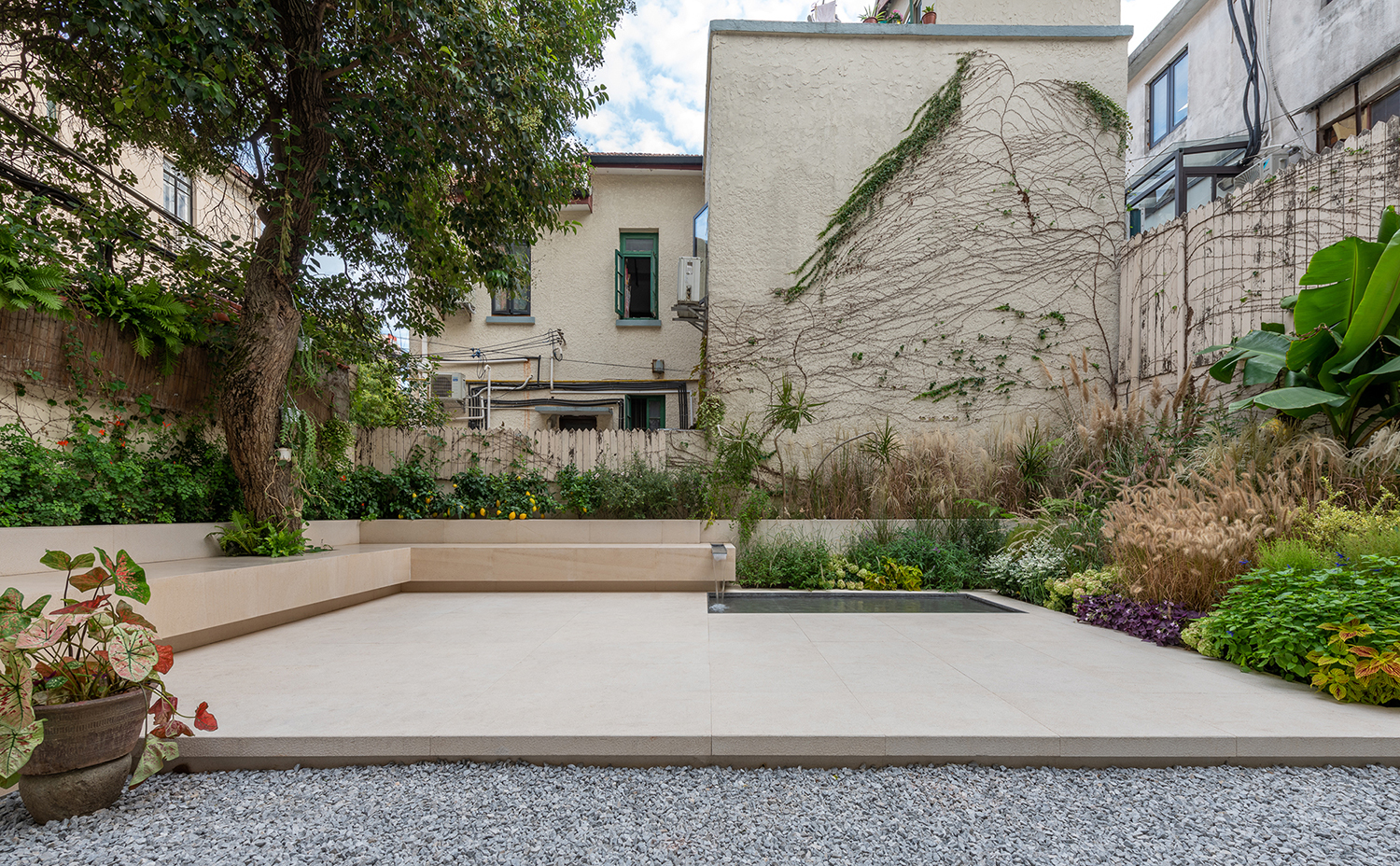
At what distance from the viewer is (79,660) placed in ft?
6.57

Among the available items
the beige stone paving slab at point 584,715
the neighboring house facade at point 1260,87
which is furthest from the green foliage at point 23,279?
the neighboring house facade at point 1260,87

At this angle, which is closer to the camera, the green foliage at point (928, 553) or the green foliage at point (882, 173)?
the green foliage at point (928, 553)

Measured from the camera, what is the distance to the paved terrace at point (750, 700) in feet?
7.20

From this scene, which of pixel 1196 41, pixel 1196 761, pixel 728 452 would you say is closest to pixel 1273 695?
pixel 1196 761

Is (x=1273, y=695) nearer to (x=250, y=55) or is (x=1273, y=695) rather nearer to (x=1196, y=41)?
(x=250, y=55)

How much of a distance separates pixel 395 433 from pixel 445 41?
4.17 metres

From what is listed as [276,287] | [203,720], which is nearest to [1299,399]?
[203,720]

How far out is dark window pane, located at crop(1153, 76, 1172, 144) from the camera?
11008 millimetres

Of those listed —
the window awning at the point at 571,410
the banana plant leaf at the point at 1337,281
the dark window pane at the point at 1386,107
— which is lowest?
the window awning at the point at 571,410

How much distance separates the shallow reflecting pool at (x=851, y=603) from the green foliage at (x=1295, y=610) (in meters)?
1.58

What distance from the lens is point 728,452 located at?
7.03 metres

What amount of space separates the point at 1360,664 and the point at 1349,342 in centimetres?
307

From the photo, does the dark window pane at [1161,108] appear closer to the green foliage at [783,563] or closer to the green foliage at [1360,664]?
the green foliage at [783,563]

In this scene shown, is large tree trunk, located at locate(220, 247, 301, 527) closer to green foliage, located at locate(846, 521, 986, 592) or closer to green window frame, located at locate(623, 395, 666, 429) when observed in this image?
green foliage, located at locate(846, 521, 986, 592)
